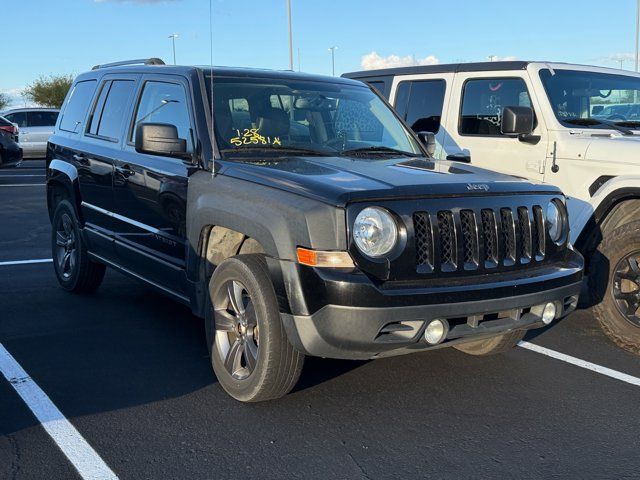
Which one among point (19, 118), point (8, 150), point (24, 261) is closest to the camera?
point (24, 261)

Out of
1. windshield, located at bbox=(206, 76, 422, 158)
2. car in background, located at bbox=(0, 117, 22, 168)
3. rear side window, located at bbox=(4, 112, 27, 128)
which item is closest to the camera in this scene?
windshield, located at bbox=(206, 76, 422, 158)

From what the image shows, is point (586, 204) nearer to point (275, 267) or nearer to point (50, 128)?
point (275, 267)

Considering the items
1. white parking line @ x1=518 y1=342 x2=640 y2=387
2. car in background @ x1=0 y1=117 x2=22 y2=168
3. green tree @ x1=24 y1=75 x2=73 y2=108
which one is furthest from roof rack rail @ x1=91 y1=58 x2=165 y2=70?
green tree @ x1=24 y1=75 x2=73 y2=108

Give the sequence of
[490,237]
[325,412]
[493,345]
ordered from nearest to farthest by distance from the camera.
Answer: [490,237] → [325,412] → [493,345]

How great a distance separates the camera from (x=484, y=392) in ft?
14.5

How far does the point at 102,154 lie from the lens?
5.77 meters

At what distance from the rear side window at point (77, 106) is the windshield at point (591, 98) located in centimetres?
388

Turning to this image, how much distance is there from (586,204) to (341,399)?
263 centimetres

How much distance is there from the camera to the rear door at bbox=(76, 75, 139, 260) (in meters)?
5.67

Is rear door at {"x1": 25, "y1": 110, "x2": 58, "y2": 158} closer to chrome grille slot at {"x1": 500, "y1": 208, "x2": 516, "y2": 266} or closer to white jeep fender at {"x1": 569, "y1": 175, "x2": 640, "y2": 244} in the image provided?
white jeep fender at {"x1": 569, "y1": 175, "x2": 640, "y2": 244}

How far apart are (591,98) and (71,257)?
4779mm

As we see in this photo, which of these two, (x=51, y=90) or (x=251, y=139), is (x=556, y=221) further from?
(x=51, y=90)

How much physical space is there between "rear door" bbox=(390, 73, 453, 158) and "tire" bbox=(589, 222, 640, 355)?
2.00 meters

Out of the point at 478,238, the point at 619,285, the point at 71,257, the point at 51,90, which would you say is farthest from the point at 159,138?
the point at 51,90
